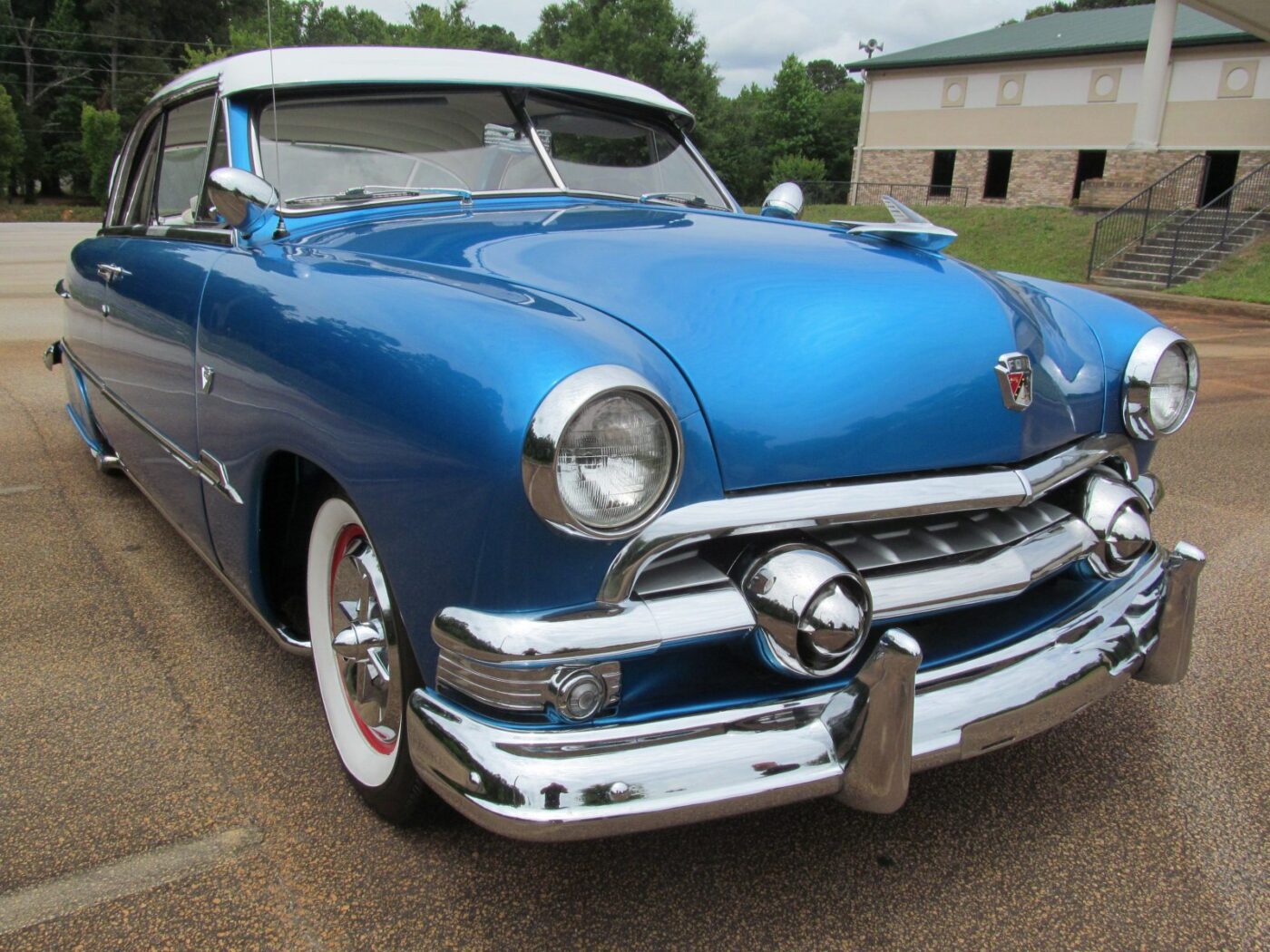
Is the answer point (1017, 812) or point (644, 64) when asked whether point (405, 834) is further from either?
point (644, 64)

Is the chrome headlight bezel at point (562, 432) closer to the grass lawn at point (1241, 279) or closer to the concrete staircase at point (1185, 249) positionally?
the grass lawn at point (1241, 279)

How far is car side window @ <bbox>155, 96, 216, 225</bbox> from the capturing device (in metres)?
2.89

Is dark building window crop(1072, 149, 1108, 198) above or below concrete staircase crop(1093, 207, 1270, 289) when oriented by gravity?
above

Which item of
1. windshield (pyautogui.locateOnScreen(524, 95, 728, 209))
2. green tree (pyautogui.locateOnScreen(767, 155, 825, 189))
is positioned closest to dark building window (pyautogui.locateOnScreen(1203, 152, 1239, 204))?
green tree (pyautogui.locateOnScreen(767, 155, 825, 189))

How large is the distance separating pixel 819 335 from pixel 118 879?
5.04 ft

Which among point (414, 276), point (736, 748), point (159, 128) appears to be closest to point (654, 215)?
point (414, 276)

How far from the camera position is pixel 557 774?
138 centimetres

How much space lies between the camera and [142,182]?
366 centimetres

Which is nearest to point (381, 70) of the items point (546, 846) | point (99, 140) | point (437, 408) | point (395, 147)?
point (395, 147)

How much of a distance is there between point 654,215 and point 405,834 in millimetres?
1581

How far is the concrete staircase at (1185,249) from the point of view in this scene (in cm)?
1561

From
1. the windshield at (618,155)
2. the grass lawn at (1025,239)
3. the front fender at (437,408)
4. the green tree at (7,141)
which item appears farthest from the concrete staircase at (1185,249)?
the green tree at (7,141)

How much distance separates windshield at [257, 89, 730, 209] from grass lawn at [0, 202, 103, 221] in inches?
1595

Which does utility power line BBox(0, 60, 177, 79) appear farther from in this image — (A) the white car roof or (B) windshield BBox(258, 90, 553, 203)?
(B) windshield BBox(258, 90, 553, 203)
